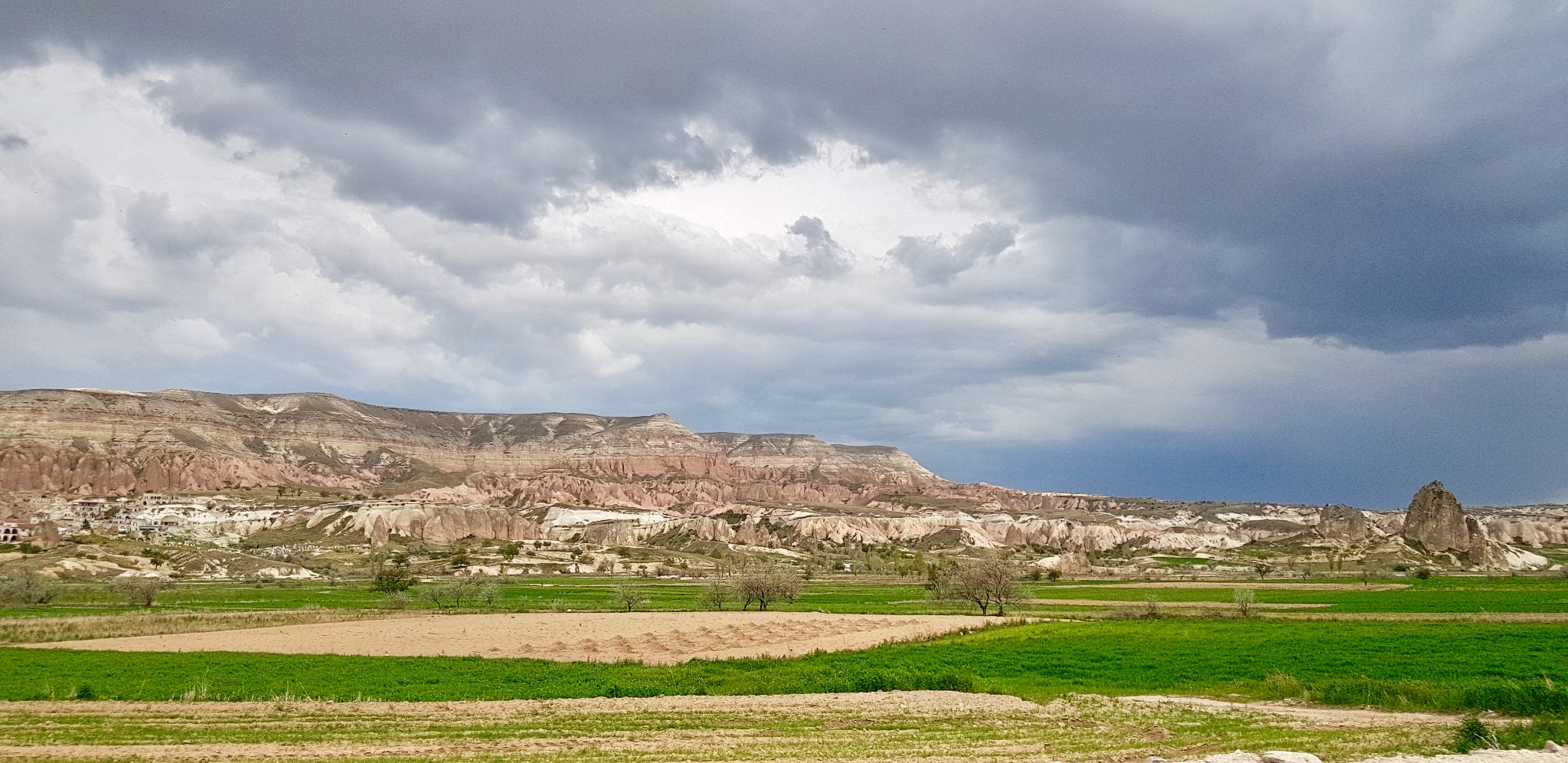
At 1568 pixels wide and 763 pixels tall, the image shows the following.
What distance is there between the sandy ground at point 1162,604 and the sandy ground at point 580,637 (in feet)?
57.1

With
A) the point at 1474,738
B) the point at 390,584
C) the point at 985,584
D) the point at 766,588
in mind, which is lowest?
the point at 390,584

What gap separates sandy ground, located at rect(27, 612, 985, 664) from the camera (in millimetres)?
45438

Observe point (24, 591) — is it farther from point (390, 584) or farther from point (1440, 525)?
point (1440, 525)

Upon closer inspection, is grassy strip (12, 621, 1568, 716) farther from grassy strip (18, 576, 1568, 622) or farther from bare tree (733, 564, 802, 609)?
bare tree (733, 564, 802, 609)

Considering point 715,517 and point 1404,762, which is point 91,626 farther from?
point 715,517

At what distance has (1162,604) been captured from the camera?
245ft

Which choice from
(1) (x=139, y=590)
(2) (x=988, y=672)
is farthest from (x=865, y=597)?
(1) (x=139, y=590)

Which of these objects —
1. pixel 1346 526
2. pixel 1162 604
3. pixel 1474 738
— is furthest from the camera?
A: pixel 1346 526

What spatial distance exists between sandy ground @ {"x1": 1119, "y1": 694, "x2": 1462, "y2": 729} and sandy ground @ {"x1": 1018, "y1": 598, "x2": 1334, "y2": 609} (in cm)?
4571

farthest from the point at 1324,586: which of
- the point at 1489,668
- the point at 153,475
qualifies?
the point at 153,475

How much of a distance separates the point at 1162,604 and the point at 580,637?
49.1m

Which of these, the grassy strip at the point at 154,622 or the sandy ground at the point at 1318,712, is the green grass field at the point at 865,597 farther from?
the sandy ground at the point at 1318,712

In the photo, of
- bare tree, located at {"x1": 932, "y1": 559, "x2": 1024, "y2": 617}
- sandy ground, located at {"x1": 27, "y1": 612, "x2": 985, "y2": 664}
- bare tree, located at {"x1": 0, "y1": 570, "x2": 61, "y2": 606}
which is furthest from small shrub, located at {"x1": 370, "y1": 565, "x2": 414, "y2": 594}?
bare tree, located at {"x1": 932, "y1": 559, "x2": 1024, "y2": 617}

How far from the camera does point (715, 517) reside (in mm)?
183750
